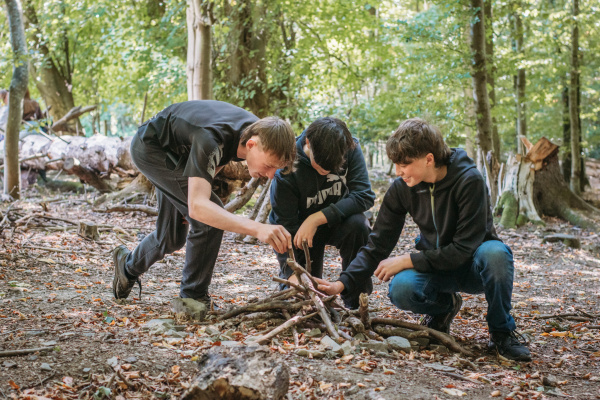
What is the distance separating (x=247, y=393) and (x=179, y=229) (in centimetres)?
170

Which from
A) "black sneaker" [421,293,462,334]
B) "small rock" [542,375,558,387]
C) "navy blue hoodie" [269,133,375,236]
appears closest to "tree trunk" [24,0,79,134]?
"navy blue hoodie" [269,133,375,236]

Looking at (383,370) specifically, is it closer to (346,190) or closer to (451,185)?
(451,185)

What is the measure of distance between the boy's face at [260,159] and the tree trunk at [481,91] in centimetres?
A: 681

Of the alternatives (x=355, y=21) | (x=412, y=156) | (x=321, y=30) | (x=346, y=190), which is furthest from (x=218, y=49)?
(x=412, y=156)

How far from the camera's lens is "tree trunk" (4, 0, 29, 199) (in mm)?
7195

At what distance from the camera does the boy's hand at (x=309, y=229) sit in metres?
3.19

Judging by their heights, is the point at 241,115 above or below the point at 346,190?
above

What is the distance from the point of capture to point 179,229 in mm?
3301

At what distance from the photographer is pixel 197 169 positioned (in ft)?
8.62

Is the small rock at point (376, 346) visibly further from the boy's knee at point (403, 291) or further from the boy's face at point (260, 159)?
the boy's face at point (260, 159)

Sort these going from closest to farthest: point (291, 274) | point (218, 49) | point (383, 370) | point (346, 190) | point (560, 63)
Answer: point (383, 370) < point (291, 274) < point (346, 190) < point (218, 49) < point (560, 63)

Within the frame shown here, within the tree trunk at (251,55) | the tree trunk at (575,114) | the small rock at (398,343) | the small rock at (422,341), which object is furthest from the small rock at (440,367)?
the tree trunk at (575,114)

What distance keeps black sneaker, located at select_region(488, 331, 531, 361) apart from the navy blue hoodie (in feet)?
3.72

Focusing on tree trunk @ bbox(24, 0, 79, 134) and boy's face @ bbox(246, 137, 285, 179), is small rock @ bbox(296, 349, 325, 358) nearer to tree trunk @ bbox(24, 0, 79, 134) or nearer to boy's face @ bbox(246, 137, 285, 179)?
boy's face @ bbox(246, 137, 285, 179)
